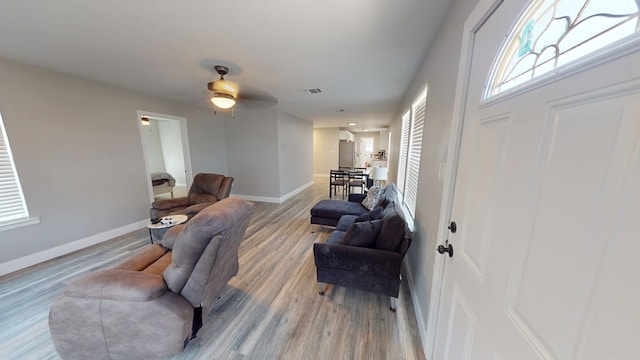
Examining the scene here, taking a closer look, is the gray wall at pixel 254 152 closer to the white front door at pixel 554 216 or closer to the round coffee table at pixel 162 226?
the round coffee table at pixel 162 226

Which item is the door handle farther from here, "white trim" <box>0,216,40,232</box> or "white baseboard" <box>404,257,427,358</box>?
"white trim" <box>0,216,40,232</box>

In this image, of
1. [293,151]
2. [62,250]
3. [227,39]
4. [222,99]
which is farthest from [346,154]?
[62,250]

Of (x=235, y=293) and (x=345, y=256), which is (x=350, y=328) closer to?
(x=345, y=256)

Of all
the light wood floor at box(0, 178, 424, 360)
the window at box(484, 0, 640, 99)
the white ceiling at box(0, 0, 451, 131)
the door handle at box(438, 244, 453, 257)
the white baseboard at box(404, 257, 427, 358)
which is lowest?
the light wood floor at box(0, 178, 424, 360)

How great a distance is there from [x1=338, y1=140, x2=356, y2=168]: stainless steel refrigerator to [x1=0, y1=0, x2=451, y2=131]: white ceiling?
21.0 feet

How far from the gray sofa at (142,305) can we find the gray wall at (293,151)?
13.4ft

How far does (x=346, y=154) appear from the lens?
9.43 m

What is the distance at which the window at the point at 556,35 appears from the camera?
447 millimetres

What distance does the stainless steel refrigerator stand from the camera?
9391 millimetres

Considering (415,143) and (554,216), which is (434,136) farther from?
(554,216)

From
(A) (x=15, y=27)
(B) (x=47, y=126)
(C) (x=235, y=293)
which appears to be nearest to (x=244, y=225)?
(C) (x=235, y=293)

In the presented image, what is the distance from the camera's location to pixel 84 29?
171 centimetres

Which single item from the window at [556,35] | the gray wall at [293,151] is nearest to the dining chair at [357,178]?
the gray wall at [293,151]

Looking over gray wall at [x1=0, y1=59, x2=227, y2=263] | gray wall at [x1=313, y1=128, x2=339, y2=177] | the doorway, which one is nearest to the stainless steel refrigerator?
gray wall at [x1=313, y1=128, x2=339, y2=177]
